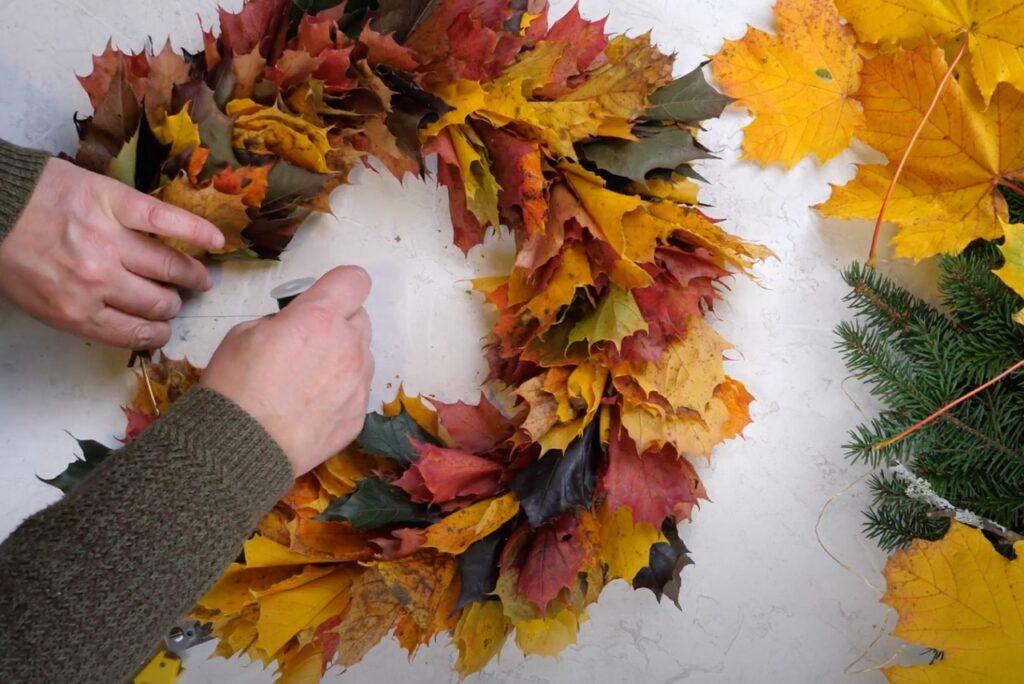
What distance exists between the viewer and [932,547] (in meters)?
0.78

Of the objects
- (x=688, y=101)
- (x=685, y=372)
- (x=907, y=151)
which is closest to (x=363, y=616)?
(x=685, y=372)

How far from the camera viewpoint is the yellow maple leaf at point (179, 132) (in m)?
0.79

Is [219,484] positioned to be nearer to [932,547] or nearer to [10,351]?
[10,351]

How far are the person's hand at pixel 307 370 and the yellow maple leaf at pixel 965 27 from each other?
0.61 metres

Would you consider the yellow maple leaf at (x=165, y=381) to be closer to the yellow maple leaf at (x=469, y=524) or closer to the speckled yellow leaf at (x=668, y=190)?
the yellow maple leaf at (x=469, y=524)

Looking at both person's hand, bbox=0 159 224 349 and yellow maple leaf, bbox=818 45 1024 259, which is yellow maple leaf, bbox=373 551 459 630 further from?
yellow maple leaf, bbox=818 45 1024 259

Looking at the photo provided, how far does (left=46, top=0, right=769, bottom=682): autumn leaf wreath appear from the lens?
2.71ft

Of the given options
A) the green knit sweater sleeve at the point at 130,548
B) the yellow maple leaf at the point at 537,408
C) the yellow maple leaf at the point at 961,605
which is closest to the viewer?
the green knit sweater sleeve at the point at 130,548

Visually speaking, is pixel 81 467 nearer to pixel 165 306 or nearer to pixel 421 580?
pixel 165 306

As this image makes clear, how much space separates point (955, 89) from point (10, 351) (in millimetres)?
1043

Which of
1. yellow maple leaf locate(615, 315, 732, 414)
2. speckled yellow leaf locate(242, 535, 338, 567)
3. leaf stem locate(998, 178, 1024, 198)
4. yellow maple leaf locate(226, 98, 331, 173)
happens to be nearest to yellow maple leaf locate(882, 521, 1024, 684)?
yellow maple leaf locate(615, 315, 732, 414)

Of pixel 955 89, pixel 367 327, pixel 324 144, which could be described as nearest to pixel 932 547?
pixel 955 89

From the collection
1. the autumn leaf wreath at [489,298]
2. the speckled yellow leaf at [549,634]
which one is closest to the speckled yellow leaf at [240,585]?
the autumn leaf wreath at [489,298]

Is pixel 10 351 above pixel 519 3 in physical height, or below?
below
